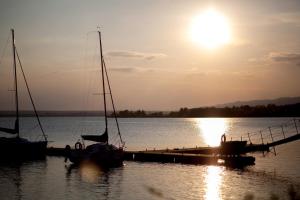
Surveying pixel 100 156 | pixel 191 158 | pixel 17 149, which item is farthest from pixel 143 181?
pixel 17 149

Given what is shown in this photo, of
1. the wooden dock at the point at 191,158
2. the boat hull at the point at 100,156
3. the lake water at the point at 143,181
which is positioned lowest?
the lake water at the point at 143,181

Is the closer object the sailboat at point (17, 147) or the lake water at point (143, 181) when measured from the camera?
the lake water at point (143, 181)

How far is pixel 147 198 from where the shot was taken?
27.2 metres

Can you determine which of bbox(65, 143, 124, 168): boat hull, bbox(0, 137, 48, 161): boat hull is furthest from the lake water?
bbox(0, 137, 48, 161): boat hull

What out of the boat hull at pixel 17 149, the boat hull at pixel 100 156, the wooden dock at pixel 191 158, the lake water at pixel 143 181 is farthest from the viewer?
the boat hull at pixel 17 149

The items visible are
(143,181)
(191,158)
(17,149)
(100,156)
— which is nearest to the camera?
(143,181)

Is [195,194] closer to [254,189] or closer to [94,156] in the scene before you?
[254,189]

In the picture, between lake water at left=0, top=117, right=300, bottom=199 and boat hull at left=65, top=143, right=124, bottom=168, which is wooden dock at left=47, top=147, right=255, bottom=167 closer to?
lake water at left=0, top=117, right=300, bottom=199

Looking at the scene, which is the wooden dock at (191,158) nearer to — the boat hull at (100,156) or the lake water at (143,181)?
the lake water at (143,181)

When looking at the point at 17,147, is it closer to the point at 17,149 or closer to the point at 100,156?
the point at 17,149

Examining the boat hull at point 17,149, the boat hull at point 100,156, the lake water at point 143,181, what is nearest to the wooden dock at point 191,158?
the lake water at point 143,181

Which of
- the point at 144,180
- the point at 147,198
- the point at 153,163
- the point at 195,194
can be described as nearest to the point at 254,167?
the point at 153,163

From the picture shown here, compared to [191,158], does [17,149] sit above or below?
above

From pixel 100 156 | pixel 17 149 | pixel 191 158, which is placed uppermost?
pixel 17 149
